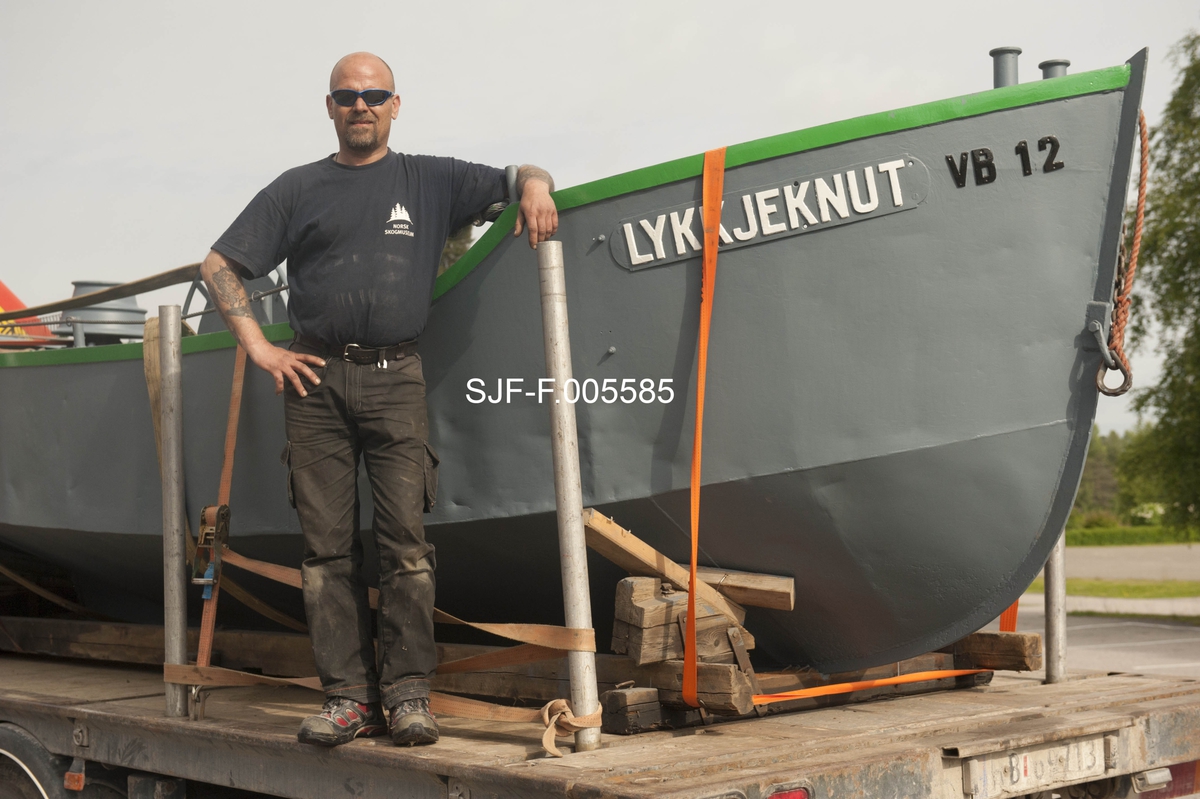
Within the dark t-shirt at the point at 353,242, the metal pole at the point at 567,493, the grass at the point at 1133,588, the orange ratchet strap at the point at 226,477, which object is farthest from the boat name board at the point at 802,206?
the grass at the point at 1133,588

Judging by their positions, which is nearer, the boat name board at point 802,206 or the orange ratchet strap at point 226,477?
the boat name board at point 802,206

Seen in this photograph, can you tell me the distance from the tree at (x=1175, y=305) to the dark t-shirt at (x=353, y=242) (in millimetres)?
15566

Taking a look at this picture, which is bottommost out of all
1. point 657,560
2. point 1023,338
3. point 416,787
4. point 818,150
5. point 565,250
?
point 416,787

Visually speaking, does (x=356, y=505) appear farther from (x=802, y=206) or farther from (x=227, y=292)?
(x=802, y=206)

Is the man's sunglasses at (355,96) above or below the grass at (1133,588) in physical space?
above

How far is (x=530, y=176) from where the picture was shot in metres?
3.36

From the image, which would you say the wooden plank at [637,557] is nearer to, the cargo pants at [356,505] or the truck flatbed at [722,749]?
the truck flatbed at [722,749]

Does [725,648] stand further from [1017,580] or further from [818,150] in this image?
[818,150]

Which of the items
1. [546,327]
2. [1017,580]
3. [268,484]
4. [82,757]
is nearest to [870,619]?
[1017,580]

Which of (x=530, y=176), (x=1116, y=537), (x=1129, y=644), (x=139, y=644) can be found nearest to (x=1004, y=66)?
(x=530, y=176)

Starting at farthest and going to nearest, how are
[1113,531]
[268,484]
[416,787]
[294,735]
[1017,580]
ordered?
1. [1113,531]
2. [268,484]
3. [1017,580]
4. [294,735]
5. [416,787]

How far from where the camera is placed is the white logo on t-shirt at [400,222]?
10.7 ft

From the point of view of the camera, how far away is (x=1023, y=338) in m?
3.17

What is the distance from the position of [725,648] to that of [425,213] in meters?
1.47
